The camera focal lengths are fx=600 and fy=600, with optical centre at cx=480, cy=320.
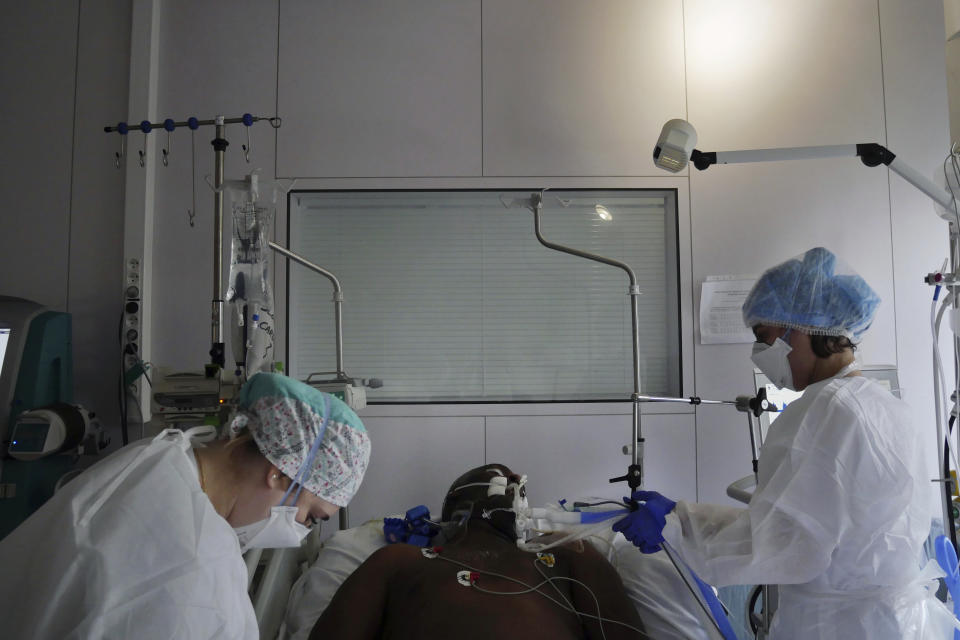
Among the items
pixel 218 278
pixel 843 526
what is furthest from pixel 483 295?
pixel 843 526

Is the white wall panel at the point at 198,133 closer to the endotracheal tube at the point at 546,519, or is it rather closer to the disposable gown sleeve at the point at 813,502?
the endotracheal tube at the point at 546,519

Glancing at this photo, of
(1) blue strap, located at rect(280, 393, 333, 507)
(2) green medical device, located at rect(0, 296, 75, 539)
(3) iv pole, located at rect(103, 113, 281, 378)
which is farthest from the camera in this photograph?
(2) green medical device, located at rect(0, 296, 75, 539)

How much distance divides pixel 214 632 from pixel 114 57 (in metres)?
2.75

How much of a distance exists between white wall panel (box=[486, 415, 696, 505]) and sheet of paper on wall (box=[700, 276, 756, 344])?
383 millimetres

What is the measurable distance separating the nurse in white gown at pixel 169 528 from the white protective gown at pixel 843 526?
0.89 meters

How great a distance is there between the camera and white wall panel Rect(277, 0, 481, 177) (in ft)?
8.66

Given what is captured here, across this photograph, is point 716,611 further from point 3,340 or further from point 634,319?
point 3,340

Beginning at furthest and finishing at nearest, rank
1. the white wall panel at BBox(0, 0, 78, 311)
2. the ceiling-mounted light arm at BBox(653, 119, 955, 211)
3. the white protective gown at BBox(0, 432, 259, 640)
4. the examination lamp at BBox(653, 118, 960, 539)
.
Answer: the white wall panel at BBox(0, 0, 78, 311) → the ceiling-mounted light arm at BBox(653, 119, 955, 211) → the examination lamp at BBox(653, 118, 960, 539) → the white protective gown at BBox(0, 432, 259, 640)

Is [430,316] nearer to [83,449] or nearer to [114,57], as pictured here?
[83,449]

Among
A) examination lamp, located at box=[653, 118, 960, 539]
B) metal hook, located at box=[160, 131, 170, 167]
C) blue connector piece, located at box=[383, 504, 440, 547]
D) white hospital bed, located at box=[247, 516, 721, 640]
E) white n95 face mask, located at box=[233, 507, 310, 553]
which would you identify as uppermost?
metal hook, located at box=[160, 131, 170, 167]

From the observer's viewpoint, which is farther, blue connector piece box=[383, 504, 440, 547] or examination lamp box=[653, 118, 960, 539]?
blue connector piece box=[383, 504, 440, 547]

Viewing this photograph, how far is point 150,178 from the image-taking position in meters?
2.61

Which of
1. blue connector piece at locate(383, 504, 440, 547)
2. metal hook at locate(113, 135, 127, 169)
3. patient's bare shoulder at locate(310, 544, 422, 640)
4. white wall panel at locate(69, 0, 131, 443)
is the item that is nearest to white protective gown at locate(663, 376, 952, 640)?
patient's bare shoulder at locate(310, 544, 422, 640)

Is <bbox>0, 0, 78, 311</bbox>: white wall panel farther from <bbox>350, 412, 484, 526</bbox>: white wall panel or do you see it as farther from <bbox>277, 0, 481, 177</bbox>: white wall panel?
<bbox>350, 412, 484, 526</bbox>: white wall panel
